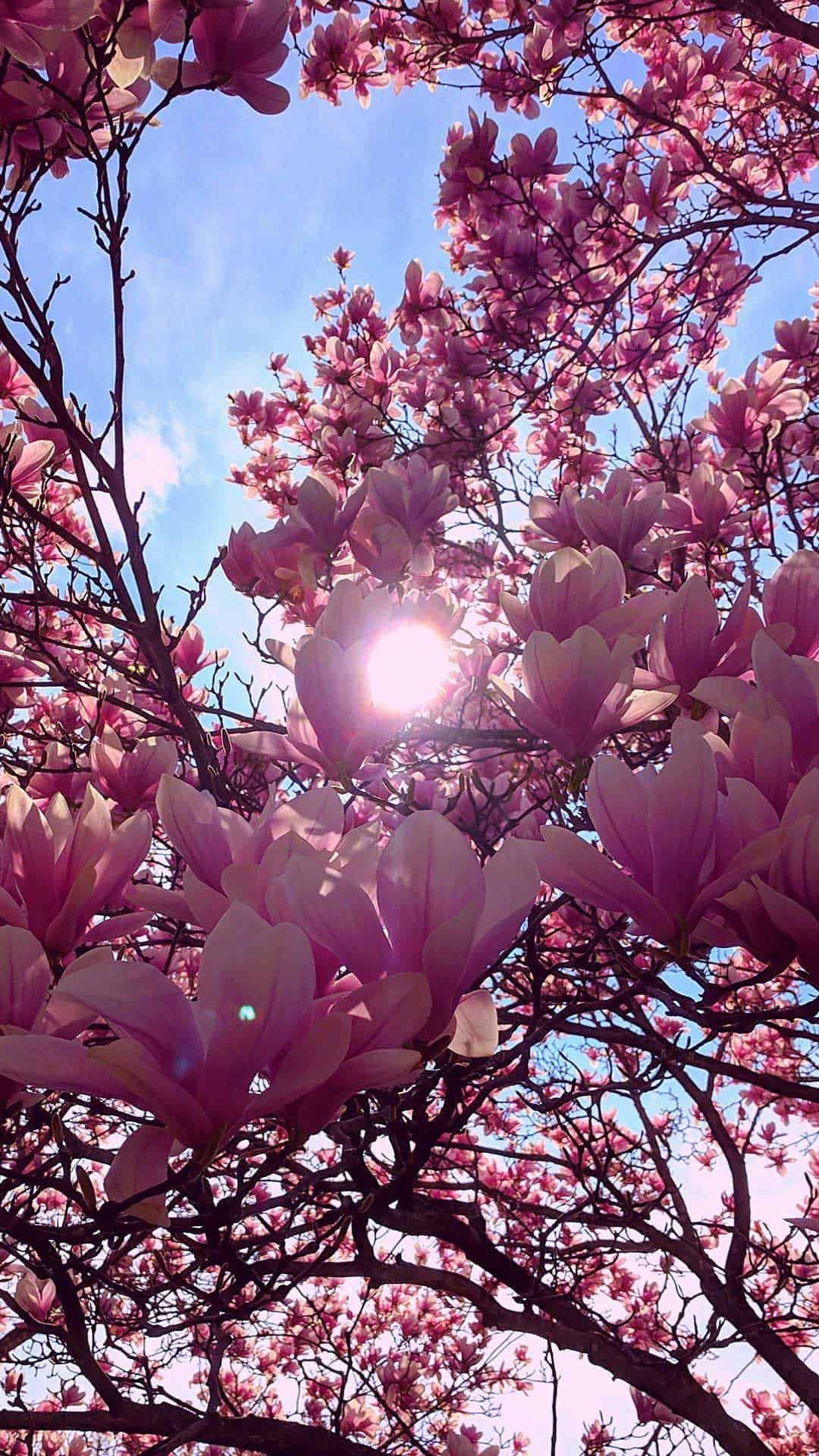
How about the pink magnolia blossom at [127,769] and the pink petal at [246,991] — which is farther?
the pink magnolia blossom at [127,769]

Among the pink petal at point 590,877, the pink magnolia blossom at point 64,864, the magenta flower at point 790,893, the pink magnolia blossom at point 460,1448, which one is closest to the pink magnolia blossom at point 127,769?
the pink magnolia blossom at point 64,864

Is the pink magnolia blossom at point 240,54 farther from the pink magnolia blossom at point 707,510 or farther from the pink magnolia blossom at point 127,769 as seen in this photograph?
the pink magnolia blossom at point 127,769

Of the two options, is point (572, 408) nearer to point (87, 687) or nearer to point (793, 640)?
point (87, 687)

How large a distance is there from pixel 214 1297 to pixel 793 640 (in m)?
1.18

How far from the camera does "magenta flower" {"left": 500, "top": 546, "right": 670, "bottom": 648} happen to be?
122cm

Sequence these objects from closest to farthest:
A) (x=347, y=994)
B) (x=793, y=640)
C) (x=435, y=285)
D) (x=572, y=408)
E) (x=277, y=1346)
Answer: (x=347, y=994) → (x=793, y=640) → (x=572, y=408) → (x=435, y=285) → (x=277, y=1346)

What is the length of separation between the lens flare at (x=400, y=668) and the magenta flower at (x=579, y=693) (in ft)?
0.54

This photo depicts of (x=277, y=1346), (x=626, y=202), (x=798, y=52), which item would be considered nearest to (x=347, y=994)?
(x=626, y=202)

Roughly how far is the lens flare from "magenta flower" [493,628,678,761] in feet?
0.54

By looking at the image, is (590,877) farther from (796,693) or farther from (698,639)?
(698,639)

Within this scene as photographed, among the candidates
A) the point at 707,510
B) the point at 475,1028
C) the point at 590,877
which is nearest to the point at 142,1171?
the point at 475,1028

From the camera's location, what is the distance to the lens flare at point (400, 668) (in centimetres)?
122

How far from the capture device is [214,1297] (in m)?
1.20

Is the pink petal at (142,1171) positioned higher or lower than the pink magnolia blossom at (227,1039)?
lower
